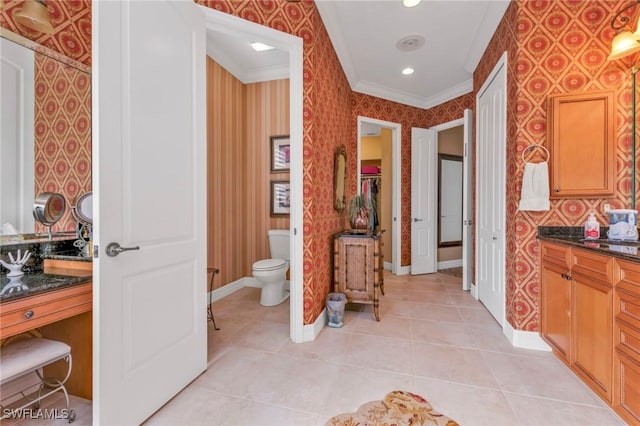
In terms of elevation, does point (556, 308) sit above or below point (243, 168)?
below

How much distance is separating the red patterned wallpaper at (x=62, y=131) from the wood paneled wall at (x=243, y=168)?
5.12 feet

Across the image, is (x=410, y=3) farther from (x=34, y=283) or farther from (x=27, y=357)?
(x=27, y=357)

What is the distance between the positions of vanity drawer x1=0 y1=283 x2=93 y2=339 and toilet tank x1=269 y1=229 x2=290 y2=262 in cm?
227

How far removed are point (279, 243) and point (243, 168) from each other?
1.18 m

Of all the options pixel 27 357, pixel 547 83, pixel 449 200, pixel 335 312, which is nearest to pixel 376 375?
pixel 335 312

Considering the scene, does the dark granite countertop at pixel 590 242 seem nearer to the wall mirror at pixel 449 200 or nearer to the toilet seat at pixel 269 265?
the toilet seat at pixel 269 265

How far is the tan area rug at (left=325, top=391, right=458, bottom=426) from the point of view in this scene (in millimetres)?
1425

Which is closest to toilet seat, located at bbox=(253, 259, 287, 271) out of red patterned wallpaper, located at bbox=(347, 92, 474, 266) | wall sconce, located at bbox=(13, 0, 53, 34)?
red patterned wallpaper, located at bbox=(347, 92, 474, 266)

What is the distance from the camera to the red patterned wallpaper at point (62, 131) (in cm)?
162

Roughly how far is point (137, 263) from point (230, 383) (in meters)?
0.96

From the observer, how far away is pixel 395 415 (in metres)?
1.48

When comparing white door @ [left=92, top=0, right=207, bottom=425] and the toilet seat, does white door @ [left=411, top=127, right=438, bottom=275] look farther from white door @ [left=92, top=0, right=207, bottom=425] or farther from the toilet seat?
white door @ [left=92, top=0, right=207, bottom=425]

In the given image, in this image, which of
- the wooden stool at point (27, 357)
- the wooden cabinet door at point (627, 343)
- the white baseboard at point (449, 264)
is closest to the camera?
the wooden stool at point (27, 357)

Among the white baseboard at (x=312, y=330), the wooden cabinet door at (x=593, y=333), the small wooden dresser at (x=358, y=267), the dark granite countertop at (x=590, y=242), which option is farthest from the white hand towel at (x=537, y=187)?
the white baseboard at (x=312, y=330)
